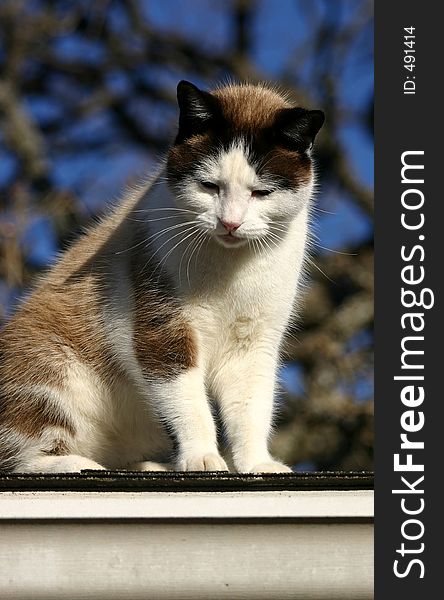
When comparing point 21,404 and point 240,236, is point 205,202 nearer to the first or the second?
point 240,236

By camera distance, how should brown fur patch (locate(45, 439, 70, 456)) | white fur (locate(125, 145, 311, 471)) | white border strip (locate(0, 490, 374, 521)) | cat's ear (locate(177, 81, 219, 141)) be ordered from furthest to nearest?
brown fur patch (locate(45, 439, 70, 456)) → cat's ear (locate(177, 81, 219, 141)) → white fur (locate(125, 145, 311, 471)) → white border strip (locate(0, 490, 374, 521))

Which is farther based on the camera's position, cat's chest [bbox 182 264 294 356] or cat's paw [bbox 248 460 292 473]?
cat's chest [bbox 182 264 294 356]

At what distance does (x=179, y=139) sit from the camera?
3098 millimetres

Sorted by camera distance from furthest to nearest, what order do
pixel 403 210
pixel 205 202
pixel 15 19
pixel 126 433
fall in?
1. pixel 15 19
2. pixel 126 433
3. pixel 205 202
4. pixel 403 210

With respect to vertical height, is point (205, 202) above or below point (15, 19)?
below

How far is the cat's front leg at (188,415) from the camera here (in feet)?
9.49

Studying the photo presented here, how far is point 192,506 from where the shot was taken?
206 cm

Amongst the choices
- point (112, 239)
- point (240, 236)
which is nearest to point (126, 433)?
point (112, 239)

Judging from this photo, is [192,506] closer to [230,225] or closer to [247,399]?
[230,225]

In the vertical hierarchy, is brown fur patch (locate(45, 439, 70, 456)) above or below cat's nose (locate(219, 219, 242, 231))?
below

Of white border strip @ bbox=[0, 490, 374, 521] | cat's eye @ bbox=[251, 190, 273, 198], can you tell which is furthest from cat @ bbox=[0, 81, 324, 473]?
white border strip @ bbox=[0, 490, 374, 521]

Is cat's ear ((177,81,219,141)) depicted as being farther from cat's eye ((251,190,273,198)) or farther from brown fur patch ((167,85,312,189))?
cat's eye ((251,190,273,198))

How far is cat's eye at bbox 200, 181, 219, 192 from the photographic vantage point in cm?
291

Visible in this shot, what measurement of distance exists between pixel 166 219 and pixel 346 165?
615 cm
